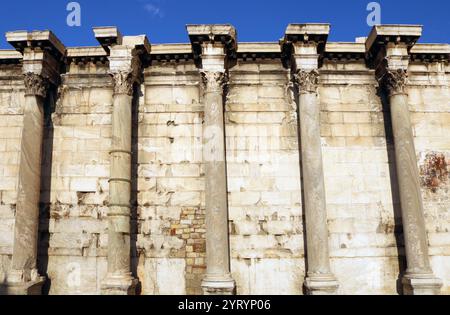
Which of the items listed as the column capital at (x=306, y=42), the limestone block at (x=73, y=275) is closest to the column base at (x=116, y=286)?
the limestone block at (x=73, y=275)

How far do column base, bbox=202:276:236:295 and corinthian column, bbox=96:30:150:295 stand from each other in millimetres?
1951

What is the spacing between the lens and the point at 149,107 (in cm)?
1198

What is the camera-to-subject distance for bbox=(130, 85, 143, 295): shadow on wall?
1104 cm

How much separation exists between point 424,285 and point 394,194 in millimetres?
2576

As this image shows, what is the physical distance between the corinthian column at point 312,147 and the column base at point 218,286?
1.98 meters

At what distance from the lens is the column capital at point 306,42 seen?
434 inches

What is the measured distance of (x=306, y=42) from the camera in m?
11.2

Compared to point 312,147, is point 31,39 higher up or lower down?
higher up

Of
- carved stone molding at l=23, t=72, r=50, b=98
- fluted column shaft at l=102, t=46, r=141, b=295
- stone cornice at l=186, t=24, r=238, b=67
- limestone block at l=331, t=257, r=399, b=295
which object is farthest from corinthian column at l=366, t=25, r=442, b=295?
carved stone molding at l=23, t=72, r=50, b=98

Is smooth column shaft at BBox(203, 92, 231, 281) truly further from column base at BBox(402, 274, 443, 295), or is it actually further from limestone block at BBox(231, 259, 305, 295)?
column base at BBox(402, 274, 443, 295)

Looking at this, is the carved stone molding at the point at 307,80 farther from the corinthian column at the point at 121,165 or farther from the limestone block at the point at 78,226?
the limestone block at the point at 78,226

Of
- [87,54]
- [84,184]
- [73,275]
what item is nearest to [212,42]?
[87,54]

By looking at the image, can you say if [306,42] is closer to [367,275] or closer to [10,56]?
[367,275]

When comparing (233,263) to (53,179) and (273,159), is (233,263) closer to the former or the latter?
(273,159)
